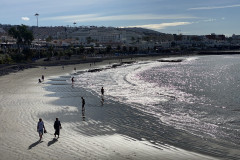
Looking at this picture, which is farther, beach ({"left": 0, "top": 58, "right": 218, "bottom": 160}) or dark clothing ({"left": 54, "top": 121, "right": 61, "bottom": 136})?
dark clothing ({"left": 54, "top": 121, "right": 61, "bottom": 136})

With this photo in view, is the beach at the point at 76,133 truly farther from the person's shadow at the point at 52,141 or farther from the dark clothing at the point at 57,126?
the dark clothing at the point at 57,126

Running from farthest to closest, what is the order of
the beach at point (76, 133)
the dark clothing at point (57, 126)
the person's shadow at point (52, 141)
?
the dark clothing at point (57, 126) < the person's shadow at point (52, 141) < the beach at point (76, 133)

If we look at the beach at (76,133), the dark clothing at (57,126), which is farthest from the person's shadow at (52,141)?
the dark clothing at (57,126)

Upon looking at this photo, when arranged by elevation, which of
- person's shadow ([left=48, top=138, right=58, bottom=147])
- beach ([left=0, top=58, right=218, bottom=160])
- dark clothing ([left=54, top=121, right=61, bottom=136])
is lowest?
beach ([left=0, top=58, right=218, bottom=160])

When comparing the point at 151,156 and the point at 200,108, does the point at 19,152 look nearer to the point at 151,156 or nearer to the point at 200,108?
the point at 151,156

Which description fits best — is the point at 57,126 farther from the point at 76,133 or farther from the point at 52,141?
the point at 76,133

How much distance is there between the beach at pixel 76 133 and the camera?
11.6m

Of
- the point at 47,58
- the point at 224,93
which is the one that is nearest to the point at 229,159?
the point at 224,93

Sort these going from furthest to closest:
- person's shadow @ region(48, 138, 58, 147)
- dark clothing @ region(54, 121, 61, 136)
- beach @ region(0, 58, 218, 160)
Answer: dark clothing @ region(54, 121, 61, 136), person's shadow @ region(48, 138, 58, 147), beach @ region(0, 58, 218, 160)

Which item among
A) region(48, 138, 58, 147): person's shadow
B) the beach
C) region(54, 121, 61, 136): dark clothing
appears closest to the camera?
the beach

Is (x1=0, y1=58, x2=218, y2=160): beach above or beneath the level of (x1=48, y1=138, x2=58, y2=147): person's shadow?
beneath

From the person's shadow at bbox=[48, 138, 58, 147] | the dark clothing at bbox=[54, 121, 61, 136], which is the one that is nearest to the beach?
the person's shadow at bbox=[48, 138, 58, 147]

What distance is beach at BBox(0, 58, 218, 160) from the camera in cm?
1162

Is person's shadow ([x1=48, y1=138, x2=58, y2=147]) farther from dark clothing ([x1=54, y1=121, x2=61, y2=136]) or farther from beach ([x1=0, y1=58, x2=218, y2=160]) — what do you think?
dark clothing ([x1=54, y1=121, x2=61, y2=136])
